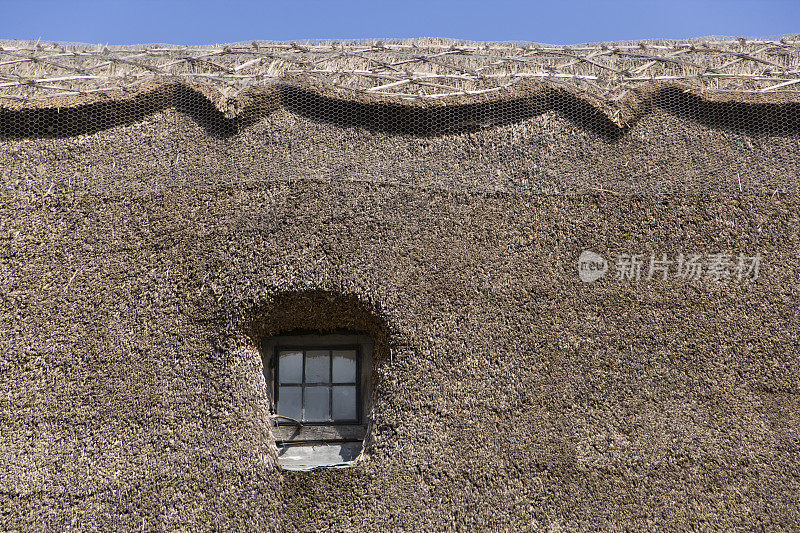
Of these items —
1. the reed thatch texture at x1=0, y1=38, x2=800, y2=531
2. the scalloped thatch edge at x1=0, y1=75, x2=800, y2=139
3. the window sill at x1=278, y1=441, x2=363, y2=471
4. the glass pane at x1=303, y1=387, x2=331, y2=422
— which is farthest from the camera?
the scalloped thatch edge at x1=0, y1=75, x2=800, y2=139

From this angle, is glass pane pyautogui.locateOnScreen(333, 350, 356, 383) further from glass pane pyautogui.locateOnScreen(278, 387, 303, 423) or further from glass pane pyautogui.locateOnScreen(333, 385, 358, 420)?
glass pane pyautogui.locateOnScreen(278, 387, 303, 423)

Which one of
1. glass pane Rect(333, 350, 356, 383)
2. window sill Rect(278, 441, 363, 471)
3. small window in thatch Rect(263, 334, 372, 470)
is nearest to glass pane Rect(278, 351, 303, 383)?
small window in thatch Rect(263, 334, 372, 470)

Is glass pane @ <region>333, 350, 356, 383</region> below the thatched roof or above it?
below

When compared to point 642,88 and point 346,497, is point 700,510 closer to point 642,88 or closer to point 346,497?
point 346,497

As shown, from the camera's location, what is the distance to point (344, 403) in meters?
3.70

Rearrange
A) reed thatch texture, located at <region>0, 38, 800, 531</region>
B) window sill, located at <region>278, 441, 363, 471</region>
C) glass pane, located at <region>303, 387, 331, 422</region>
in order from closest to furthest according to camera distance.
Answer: reed thatch texture, located at <region>0, 38, 800, 531</region>, window sill, located at <region>278, 441, 363, 471</region>, glass pane, located at <region>303, 387, 331, 422</region>

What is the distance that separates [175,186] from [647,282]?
2.45 m

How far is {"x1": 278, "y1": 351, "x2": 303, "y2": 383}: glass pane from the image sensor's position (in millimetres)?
3709

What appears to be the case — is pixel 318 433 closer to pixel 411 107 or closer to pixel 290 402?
pixel 290 402

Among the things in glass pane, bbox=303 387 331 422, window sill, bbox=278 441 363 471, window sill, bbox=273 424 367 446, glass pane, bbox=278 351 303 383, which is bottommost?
window sill, bbox=278 441 363 471

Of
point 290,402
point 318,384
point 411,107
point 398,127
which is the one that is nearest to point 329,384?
point 318,384

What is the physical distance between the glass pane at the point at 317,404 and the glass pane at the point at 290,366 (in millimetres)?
93

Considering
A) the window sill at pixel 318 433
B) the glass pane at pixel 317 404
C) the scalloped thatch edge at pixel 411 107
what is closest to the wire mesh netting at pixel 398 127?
the scalloped thatch edge at pixel 411 107

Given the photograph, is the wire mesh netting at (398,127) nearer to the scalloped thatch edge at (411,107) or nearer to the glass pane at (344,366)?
the scalloped thatch edge at (411,107)
